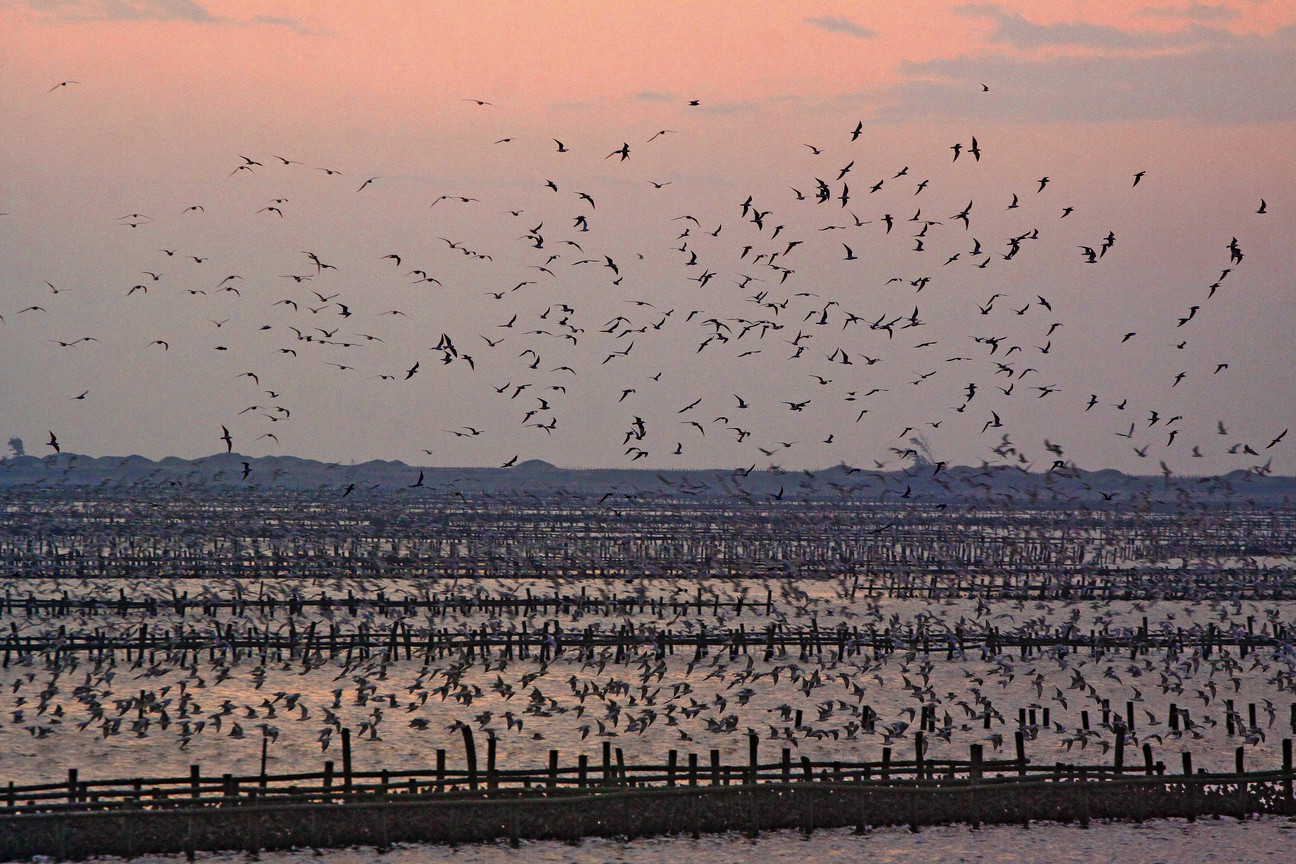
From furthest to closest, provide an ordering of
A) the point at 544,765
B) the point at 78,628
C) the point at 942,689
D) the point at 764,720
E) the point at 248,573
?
the point at 248,573 → the point at 78,628 → the point at 942,689 → the point at 764,720 → the point at 544,765

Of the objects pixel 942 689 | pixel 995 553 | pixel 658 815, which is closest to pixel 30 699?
pixel 658 815

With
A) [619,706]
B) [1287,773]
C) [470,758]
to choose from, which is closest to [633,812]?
[470,758]

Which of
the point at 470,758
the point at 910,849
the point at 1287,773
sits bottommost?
the point at 910,849

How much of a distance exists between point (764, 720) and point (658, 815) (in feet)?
47.0

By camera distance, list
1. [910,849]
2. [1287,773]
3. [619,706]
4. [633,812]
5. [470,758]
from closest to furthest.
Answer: [910,849], [633,812], [470,758], [1287,773], [619,706]

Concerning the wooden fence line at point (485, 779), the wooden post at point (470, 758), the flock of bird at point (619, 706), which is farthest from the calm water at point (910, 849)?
the flock of bird at point (619, 706)

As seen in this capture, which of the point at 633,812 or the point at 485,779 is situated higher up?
the point at 485,779

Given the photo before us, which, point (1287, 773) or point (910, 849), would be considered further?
point (1287, 773)

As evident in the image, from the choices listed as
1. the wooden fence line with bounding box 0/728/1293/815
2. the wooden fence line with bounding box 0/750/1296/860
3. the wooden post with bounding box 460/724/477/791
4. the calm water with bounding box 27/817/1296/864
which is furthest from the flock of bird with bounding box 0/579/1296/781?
the calm water with bounding box 27/817/1296/864

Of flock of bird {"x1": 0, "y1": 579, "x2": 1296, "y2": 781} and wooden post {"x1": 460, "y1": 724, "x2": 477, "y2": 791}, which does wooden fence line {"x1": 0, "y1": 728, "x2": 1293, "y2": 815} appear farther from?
flock of bird {"x1": 0, "y1": 579, "x2": 1296, "y2": 781}

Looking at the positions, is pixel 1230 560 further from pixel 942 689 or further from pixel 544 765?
pixel 544 765

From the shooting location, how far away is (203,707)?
45.7m

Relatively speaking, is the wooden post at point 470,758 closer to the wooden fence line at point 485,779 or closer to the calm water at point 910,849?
the wooden fence line at point 485,779

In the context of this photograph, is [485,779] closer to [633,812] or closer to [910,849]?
[633,812]
